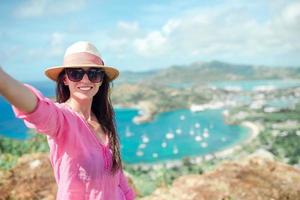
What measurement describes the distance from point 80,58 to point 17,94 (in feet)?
1.23

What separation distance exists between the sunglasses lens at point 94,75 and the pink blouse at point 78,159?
114 millimetres

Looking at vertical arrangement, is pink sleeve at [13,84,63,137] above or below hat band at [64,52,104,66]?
below

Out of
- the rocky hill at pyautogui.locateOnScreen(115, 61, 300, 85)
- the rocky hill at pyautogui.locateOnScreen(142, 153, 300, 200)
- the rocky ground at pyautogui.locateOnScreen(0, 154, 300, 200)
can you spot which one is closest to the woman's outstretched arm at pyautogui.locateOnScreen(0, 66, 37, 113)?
the rocky ground at pyautogui.locateOnScreen(0, 154, 300, 200)

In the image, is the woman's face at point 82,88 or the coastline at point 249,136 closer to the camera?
the woman's face at point 82,88

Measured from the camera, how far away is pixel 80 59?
1177 mm

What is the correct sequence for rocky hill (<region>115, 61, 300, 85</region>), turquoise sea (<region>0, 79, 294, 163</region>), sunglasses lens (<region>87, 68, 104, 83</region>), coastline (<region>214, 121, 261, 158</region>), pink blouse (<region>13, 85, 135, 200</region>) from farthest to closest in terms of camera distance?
rocky hill (<region>115, 61, 300, 85</region>) → turquoise sea (<region>0, 79, 294, 163</region>) → coastline (<region>214, 121, 261, 158</region>) → sunglasses lens (<region>87, 68, 104, 83</region>) → pink blouse (<region>13, 85, 135, 200</region>)

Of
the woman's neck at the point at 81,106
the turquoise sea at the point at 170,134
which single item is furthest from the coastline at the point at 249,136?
the woman's neck at the point at 81,106

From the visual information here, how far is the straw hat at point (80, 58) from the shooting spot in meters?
1.17

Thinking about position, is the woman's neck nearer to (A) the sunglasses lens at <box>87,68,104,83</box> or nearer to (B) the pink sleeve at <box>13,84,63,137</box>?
(A) the sunglasses lens at <box>87,68,104,83</box>

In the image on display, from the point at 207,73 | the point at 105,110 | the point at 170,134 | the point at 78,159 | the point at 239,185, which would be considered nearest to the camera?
the point at 78,159

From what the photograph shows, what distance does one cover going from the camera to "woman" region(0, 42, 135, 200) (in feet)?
3.57

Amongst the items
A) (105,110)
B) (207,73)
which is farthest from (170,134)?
(207,73)

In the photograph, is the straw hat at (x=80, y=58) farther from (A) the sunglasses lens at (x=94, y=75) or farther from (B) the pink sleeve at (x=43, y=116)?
(B) the pink sleeve at (x=43, y=116)

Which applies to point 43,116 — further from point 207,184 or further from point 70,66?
point 207,184
